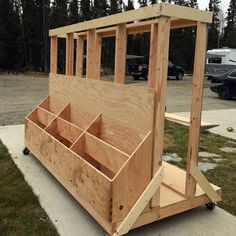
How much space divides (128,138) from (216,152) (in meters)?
2.98

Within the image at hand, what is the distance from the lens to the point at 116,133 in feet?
11.7

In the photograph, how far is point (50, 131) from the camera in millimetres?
4551

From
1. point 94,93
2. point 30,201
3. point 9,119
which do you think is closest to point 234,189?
point 94,93

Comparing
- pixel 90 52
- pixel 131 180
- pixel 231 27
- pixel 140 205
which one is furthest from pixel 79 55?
pixel 231 27

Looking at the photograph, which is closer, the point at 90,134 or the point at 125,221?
the point at 125,221

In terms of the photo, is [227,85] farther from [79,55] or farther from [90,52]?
[90,52]

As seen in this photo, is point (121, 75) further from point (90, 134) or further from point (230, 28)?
point (230, 28)

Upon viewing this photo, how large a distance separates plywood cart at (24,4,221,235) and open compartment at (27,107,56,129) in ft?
1.73

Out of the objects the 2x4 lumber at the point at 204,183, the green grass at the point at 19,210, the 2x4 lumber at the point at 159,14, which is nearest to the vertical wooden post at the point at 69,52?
the 2x4 lumber at the point at 159,14

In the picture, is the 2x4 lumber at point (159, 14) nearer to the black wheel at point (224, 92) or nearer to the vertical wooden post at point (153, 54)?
the vertical wooden post at point (153, 54)

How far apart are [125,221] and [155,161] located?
54cm

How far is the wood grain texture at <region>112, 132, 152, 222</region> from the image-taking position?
2.87 metres

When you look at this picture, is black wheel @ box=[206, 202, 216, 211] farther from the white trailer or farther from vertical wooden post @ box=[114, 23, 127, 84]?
the white trailer

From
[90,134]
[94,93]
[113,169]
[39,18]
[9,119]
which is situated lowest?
[9,119]
